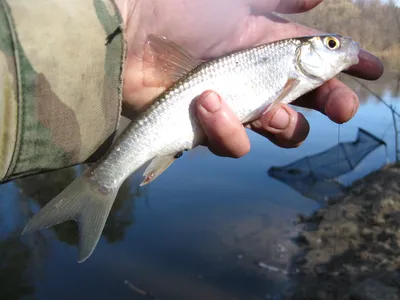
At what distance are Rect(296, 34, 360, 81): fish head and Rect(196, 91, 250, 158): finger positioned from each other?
0.56m

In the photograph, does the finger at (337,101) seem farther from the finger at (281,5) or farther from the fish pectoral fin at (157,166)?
the fish pectoral fin at (157,166)

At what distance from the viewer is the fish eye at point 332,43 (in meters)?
2.69

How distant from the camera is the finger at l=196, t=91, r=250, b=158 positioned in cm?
238

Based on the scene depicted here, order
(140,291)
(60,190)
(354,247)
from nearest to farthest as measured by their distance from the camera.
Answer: (140,291) < (354,247) < (60,190)

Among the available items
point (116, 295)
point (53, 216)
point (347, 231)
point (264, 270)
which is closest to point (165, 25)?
point (53, 216)

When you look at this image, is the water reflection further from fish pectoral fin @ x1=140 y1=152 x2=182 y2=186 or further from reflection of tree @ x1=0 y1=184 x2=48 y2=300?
fish pectoral fin @ x1=140 y1=152 x2=182 y2=186

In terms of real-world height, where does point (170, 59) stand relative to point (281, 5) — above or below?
below

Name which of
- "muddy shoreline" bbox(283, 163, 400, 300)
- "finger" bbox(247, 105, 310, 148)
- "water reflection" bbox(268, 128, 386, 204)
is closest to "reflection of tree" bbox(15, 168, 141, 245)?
"muddy shoreline" bbox(283, 163, 400, 300)

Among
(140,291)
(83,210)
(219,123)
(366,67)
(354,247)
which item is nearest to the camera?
(83,210)

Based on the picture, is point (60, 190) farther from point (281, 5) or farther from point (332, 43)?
point (332, 43)

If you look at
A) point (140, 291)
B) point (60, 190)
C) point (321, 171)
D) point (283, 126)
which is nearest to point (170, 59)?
point (283, 126)

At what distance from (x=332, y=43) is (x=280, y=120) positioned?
559 mm

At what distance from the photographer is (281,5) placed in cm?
314

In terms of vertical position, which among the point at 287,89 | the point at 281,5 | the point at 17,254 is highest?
the point at 281,5
